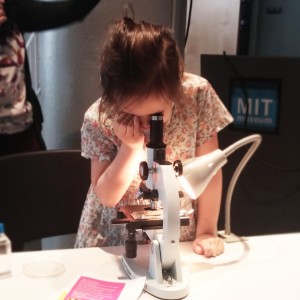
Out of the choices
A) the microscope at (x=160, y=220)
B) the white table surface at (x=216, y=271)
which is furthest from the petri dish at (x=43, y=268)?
the microscope at (x=160, y=220)

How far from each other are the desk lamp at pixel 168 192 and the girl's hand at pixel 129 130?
7 cm

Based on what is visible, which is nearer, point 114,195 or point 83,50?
point 114,195

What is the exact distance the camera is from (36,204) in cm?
141

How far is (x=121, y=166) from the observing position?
107 cm

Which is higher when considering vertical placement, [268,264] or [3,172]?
[3,172]

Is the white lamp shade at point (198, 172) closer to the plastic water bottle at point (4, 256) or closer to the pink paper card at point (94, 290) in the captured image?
the pink paper card at point (94, 290)

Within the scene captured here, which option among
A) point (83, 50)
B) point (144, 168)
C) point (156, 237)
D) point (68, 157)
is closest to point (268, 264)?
point (156, 237)

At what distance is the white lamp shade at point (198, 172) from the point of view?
889 mm

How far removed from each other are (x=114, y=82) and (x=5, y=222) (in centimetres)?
65

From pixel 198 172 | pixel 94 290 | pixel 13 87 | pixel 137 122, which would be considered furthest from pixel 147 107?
pixel 13 87

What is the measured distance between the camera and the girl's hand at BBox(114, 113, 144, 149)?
0.99 metres

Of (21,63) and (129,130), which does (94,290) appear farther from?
(21,63)

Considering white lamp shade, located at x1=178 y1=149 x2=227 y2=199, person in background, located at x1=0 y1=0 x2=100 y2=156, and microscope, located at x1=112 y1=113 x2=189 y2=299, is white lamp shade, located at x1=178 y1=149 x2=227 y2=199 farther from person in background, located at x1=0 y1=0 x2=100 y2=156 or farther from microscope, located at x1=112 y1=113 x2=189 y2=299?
person in background, located at x1=0 y1=0 x2=100 y2=156

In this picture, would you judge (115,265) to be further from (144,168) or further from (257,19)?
(257,19)
